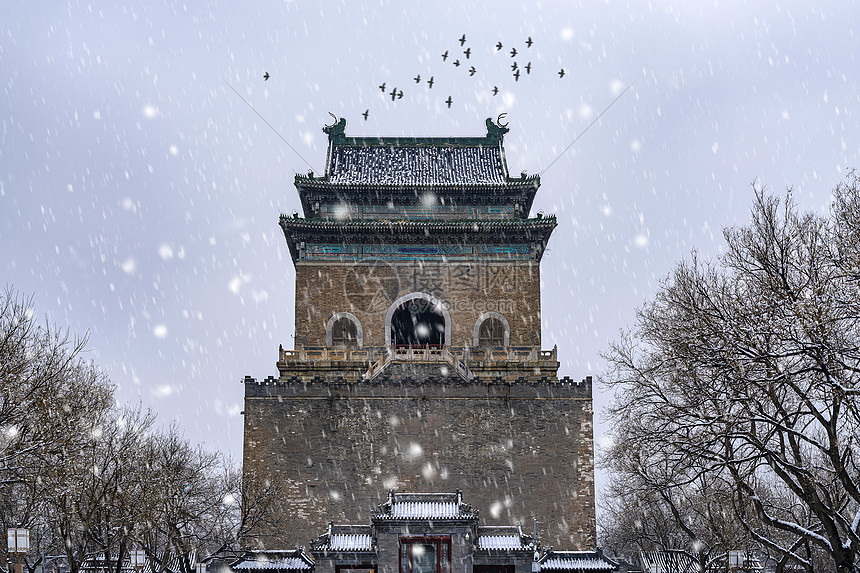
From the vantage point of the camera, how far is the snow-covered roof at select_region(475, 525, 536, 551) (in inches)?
1100

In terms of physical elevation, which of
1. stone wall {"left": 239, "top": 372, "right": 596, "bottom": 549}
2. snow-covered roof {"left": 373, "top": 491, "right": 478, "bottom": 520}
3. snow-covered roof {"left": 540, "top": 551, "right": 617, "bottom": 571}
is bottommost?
snow-covered roof {"left": 540, "top": 551, "right": 617, "bottom": 571}

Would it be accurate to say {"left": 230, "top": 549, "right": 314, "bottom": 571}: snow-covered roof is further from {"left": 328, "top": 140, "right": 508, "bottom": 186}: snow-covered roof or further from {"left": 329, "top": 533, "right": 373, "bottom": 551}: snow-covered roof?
{"left": 328, "top": 140, "right": 508, "bottom": 186}: snow-covered roof

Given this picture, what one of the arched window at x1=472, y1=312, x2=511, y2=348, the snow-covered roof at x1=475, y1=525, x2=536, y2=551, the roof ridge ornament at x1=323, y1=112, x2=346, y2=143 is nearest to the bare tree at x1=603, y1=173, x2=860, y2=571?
the snow-covered roof at x1=475, y1=525, x2=536, y2=551

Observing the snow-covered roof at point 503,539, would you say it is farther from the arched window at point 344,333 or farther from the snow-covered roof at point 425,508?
the arched window at point 344,333

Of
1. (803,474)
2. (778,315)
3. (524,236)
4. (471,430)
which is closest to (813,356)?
(778,315)

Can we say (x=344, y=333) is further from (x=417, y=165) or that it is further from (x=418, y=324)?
(x=417, y=165)

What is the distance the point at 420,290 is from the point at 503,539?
42.8 ft

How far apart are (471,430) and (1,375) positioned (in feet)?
64.3

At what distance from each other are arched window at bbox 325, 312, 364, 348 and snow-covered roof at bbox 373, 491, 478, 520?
9.32 m

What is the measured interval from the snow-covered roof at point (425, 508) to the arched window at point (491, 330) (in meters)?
9.35

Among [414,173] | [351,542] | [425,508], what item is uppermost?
[414,173]

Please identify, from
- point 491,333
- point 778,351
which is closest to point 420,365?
point 491,333

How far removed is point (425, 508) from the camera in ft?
94.2

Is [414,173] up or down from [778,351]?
up
